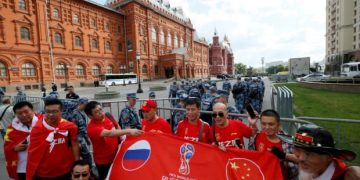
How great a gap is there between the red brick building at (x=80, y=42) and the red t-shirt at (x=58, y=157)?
16.3 meters

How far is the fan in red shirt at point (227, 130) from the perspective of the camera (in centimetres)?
297

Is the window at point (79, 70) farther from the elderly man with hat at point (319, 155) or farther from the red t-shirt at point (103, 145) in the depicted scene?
the elderly man with hat at point (319, 155)

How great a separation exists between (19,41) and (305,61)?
41896mm

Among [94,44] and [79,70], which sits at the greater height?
[94,44]

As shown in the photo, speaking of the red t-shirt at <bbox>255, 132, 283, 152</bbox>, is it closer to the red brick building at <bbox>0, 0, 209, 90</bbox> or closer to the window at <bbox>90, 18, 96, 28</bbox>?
the red brick building at <bbox>0, 0, 209, 90</bbox>

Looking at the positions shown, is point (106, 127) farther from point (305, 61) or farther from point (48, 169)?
point (305, 61)

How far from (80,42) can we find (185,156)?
42.3 m

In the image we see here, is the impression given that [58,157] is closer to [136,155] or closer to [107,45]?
[136,155]

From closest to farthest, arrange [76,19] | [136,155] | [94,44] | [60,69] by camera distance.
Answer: [136,155]
[60,69]
[76,19]
[94,44]

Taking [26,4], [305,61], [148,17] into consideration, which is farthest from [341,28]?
[26,4]

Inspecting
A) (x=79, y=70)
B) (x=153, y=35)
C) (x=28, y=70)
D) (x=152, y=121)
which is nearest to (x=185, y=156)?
(x=152, y=121)

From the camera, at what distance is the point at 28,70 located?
32125 millimetres

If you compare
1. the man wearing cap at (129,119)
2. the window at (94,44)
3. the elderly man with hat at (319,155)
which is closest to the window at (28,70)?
the window at (94,44)

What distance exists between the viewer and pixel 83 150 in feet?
14.3
